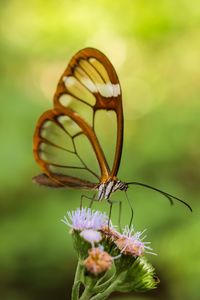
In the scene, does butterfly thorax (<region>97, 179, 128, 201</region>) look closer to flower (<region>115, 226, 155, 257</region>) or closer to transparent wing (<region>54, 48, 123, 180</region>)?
transparent wing (<region>54, 48, 123, 180</region>)

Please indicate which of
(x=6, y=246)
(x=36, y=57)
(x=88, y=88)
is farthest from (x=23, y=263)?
(x=36, y=57)

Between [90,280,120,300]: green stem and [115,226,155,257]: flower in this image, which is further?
[115,226,155,257]: flower

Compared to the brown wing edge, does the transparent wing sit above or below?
above

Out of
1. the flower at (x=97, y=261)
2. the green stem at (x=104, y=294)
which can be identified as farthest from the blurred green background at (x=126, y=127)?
the flower at (x=97, y=261)

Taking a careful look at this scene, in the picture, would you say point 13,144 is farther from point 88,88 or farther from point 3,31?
point 3,31

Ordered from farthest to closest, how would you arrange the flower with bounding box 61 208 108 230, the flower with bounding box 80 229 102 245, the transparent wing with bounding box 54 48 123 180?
the transparent wing with bounding box 54 48 123 180 → the flower with bounding box 61 208 108 230 → the flower with bounding box 80 229 102 245

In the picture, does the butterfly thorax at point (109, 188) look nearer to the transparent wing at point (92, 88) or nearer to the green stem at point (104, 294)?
the transparent wing at point (92, 88)

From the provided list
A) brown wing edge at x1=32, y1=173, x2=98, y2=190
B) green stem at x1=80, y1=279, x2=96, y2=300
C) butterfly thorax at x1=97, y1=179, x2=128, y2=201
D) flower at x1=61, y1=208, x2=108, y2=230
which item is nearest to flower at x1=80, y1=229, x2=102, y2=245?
flower at x1=61, y1=208, x2=108, y2=230
